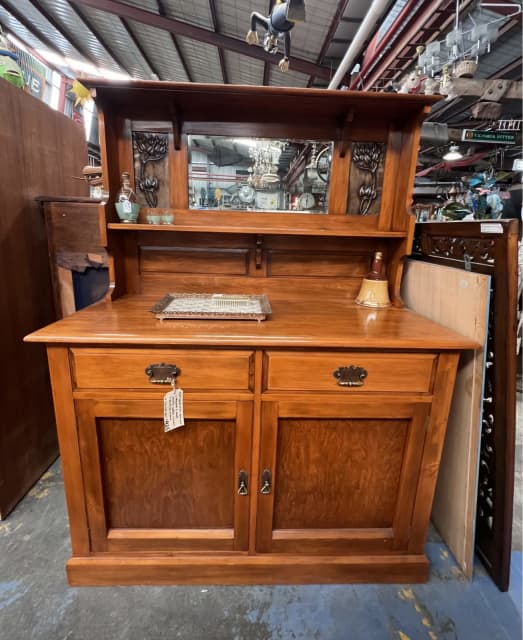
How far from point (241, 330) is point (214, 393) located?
0.70 ft

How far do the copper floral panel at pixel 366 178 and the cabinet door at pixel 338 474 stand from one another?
831 mm

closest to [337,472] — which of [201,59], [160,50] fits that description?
[201,59]

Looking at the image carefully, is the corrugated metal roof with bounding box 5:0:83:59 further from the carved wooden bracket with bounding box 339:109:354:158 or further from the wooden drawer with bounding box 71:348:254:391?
the wooden drawer with bounding box 71:348:254:391

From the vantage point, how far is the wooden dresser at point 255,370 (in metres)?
1.01

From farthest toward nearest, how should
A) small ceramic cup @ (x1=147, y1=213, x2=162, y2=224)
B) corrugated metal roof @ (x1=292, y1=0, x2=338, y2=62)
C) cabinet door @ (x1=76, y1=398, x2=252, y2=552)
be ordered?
corrugated metal roof @ (x1=292, y1=0, x2=338, y2=62), small ceramic cup @ (x1=147, y1=213, x2=162, y2=224), cabinet door @ (x1=76, y1=398, x2=252, y2=552)

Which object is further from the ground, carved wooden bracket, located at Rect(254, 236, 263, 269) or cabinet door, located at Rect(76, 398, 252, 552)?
carved wooden bracket, located at Rect(254, 236, 263, 269)

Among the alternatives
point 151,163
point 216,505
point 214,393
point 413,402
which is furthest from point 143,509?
point 151,163

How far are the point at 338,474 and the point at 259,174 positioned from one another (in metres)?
1.19

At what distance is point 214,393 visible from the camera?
103 cm

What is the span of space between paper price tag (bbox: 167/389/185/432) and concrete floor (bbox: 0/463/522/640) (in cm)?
65

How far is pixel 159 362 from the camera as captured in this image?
3.27 ft

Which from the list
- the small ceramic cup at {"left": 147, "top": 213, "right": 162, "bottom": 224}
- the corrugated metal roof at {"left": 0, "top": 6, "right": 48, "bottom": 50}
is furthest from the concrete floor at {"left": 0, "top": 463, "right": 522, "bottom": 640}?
the corrugated metal roof at {"left": 0, "top": 6, "right": 48, "bottom": 50}

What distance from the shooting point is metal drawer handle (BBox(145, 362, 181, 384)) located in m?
1.00

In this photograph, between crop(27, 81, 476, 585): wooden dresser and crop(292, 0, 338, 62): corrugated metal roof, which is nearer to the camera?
crop(27, 81, 476, 585): wooden dresser
